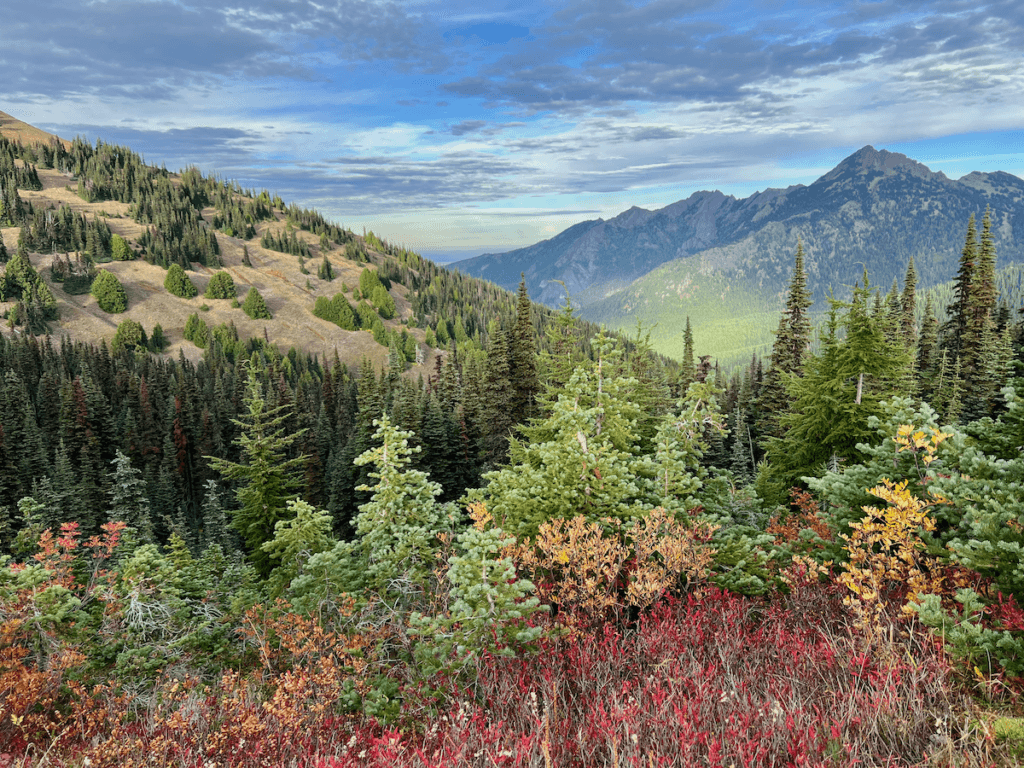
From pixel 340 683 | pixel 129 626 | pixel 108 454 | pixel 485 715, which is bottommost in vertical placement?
pixel 108 454

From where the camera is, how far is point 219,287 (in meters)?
168

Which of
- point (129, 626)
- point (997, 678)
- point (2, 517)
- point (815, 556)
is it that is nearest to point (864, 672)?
point (997, 678)

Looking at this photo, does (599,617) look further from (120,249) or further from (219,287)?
(120,249)

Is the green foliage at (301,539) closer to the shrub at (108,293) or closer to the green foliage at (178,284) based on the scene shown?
the shrub at (108,293)

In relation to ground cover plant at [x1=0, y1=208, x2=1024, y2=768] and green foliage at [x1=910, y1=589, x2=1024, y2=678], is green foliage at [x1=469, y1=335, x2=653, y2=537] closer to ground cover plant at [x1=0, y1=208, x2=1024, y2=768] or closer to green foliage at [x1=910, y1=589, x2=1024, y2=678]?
ground cover plant at [x1=0, y1=208, x2=1024, y2=768]

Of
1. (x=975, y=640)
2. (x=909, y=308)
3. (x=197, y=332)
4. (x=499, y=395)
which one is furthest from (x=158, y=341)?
(x=975, y=640)

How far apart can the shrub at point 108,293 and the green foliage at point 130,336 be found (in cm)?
1250

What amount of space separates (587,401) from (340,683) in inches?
425

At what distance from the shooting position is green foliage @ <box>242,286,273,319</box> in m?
164

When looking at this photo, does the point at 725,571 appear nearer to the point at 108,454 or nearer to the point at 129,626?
the point at 129,626

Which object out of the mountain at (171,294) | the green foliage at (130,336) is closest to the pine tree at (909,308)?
the mountain at (171,294)

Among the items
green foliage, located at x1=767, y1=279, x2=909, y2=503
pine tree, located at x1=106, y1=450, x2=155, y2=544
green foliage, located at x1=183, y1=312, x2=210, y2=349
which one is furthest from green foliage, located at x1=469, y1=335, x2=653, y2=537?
green foliage, located at x1=183, y1=312, x2=210, y2=349

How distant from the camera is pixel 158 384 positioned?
8525cm

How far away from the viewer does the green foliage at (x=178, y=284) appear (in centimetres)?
16475
